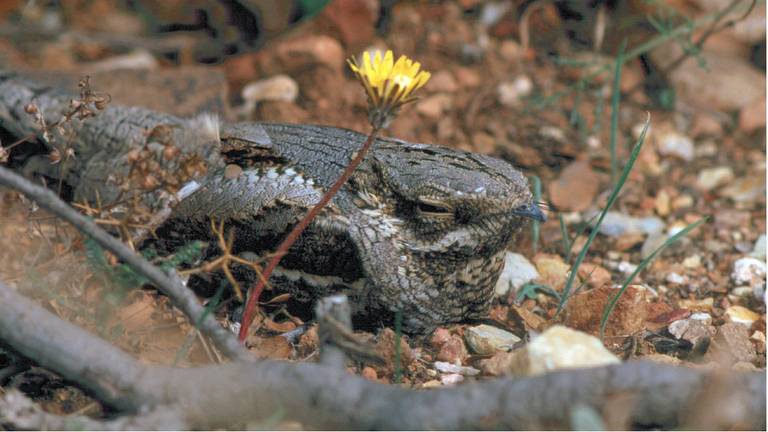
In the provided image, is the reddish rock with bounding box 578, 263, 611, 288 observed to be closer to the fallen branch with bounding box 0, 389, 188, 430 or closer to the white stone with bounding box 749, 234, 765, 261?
the white stone with bounding box 749, 234, 765, 261

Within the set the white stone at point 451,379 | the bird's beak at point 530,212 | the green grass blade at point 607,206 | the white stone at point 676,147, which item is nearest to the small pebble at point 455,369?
the white stone at point 451,379

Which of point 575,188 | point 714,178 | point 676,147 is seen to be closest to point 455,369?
point 575,188

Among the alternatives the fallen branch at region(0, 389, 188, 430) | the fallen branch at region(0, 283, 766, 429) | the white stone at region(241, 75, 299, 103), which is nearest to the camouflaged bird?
the fallen branch at region(0, 283, 766, 429)

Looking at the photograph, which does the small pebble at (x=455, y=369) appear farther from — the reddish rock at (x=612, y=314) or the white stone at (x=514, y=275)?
the white stone at (x=514, y=275)

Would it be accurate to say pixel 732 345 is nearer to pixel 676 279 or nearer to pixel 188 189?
pixel 676 279

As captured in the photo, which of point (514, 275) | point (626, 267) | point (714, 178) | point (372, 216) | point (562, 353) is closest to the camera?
point (562, 353)

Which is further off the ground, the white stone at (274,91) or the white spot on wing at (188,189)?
the white stone at (274,91)
